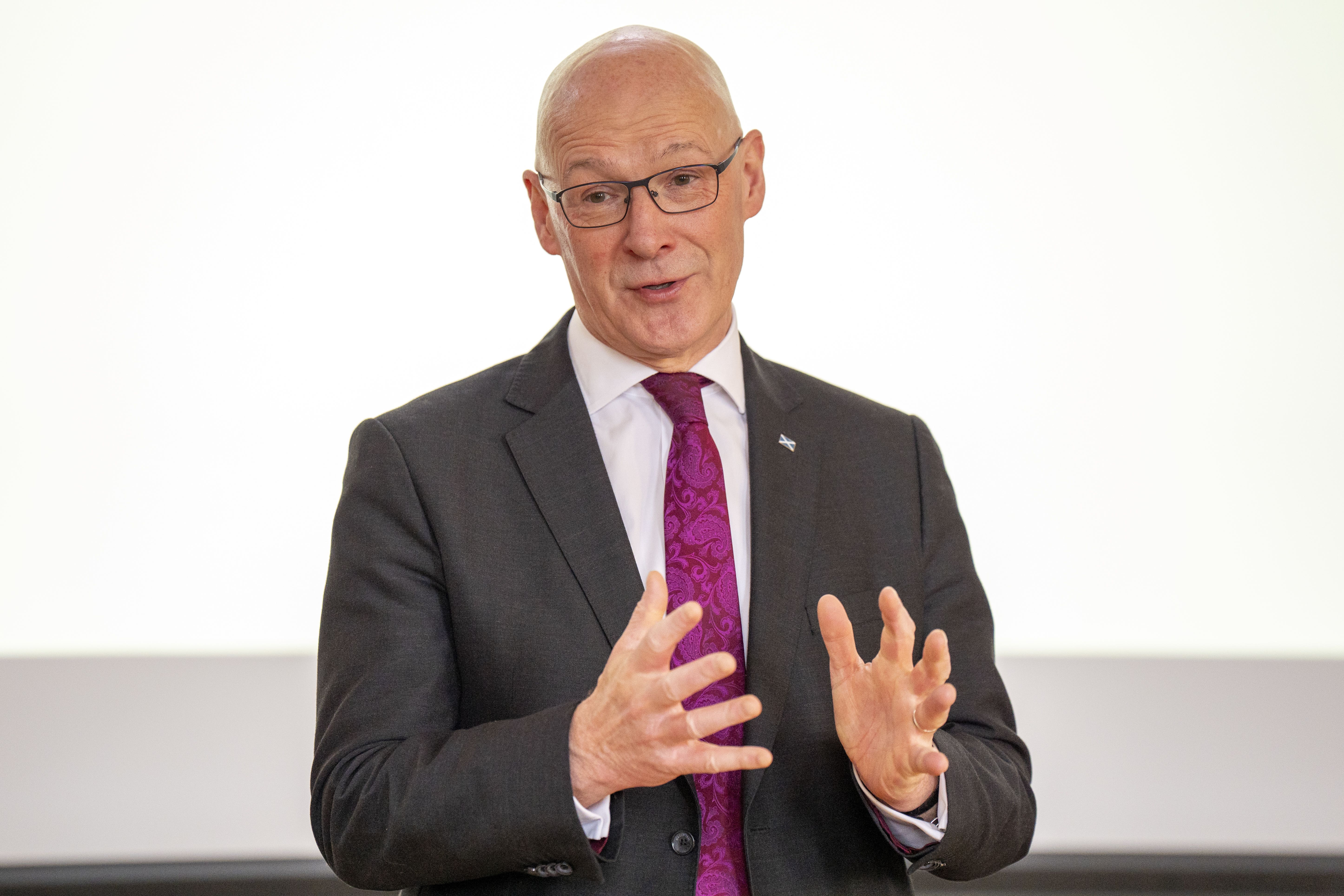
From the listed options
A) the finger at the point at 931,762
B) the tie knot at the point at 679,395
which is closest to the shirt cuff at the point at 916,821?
the finger at the point at 931,762

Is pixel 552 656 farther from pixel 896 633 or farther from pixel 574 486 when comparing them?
pixel 896 633

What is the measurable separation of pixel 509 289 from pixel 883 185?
4.00ft

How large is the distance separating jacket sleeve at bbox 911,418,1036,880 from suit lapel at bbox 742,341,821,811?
0.22 metres

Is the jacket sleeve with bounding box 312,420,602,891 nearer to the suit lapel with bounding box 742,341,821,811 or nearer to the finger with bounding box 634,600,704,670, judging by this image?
the finger with bounding box 634,600,704,670

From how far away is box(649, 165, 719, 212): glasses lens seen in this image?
1.67m

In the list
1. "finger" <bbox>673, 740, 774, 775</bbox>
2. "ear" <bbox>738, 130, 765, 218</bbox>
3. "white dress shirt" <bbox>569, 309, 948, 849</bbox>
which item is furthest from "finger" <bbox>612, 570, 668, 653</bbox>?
"ear" <bbox>738, 130, 765, 218</bbox>

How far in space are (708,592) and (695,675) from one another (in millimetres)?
418

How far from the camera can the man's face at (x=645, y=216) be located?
1.65 metres

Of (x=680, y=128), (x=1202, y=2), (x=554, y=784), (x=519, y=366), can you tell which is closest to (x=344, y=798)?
(x=554, y=784)

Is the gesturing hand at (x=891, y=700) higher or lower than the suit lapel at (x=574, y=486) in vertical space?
lower

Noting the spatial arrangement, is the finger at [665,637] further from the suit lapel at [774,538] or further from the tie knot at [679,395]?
the tie knot at [679,395]

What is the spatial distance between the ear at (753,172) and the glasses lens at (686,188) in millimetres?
149

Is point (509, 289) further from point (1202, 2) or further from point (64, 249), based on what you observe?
point (1202, 2)

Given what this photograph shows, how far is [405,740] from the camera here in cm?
144
